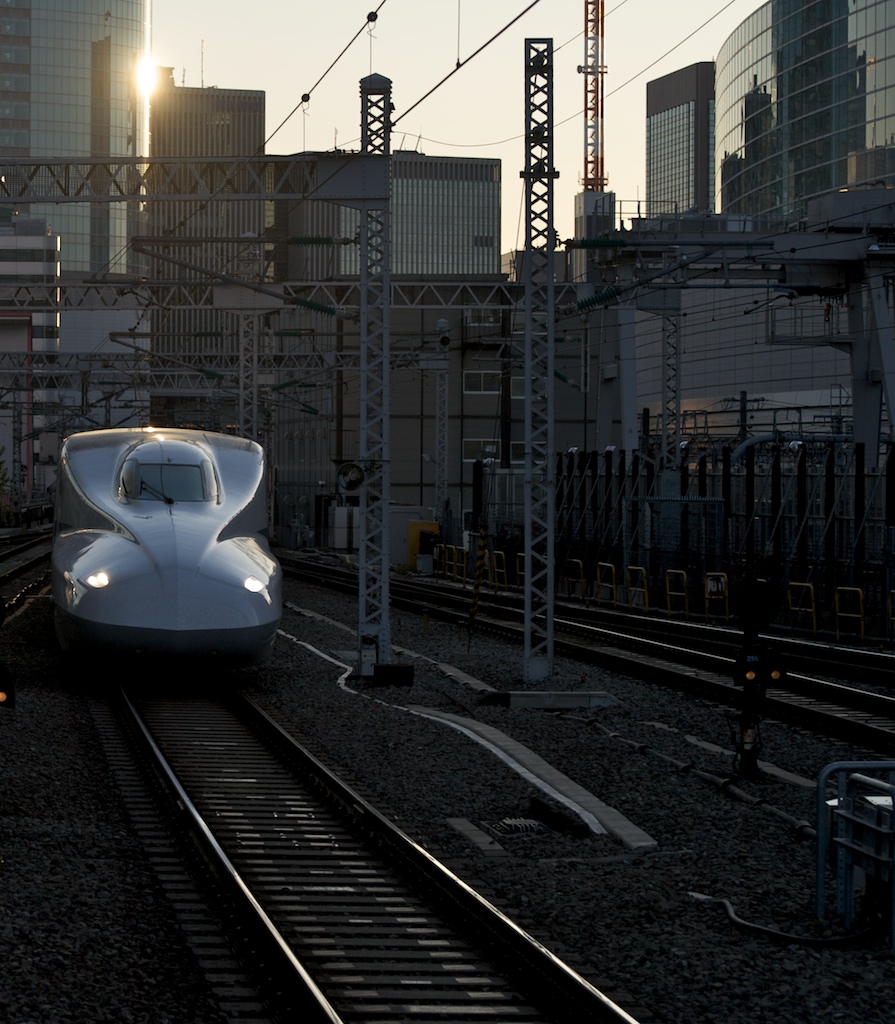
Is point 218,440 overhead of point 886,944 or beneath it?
overhead

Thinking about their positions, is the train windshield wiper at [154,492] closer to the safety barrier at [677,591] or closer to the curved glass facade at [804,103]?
the safety barrier at [677,591]

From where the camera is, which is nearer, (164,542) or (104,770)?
(104,770)

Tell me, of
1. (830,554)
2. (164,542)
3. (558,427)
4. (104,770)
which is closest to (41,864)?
(104,770)

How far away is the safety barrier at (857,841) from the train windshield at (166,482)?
11651 millimetres

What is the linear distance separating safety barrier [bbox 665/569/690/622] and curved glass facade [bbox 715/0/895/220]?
3729 centimetres

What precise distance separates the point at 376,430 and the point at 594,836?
34.6 feet

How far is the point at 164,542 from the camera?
17188mm

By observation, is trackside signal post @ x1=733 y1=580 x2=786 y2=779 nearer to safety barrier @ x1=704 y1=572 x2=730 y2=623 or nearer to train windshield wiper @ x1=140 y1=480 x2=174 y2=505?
train windshield wiper @ x1=140 y1=480 x2=174 y2=505

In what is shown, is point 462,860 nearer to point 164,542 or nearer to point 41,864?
point 41,864

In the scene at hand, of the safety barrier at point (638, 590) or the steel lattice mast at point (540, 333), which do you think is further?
the safety barrier at point (638, 590)

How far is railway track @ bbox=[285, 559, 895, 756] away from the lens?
16594mm

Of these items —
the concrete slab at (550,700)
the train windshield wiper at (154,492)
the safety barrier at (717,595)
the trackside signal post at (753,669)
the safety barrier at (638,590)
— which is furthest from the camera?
the safety barrier at (638,590)

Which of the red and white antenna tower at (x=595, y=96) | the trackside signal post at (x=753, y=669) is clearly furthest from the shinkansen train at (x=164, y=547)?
the red and white antenna tower at (x=595, y=96)

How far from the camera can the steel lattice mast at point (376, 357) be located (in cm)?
1959
